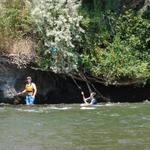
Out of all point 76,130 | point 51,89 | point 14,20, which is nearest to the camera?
point 76,130

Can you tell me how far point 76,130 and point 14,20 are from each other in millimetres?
11494

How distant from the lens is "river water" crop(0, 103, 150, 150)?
10572 millimetres

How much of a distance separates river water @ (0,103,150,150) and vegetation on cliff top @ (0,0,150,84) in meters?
5.14

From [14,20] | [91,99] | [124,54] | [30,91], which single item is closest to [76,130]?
[91,99]

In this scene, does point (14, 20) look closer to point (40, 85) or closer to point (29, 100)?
point (40, 85)

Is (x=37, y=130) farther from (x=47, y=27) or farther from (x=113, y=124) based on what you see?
(x=47, y=27)

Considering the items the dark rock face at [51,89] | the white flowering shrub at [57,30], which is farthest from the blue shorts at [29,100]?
the white flowering shrub at [57,30]

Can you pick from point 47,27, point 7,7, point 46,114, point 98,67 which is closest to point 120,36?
point 98,67

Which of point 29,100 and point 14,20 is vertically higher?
point 14,20

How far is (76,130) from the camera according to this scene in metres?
12.6

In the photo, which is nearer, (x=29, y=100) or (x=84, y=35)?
(x=29, y=100)

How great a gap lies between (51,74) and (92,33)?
9.38ft

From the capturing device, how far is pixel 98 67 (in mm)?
22406

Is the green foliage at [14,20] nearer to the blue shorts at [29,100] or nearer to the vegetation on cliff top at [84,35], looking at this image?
the vegetation on cliff top at [84,35]
